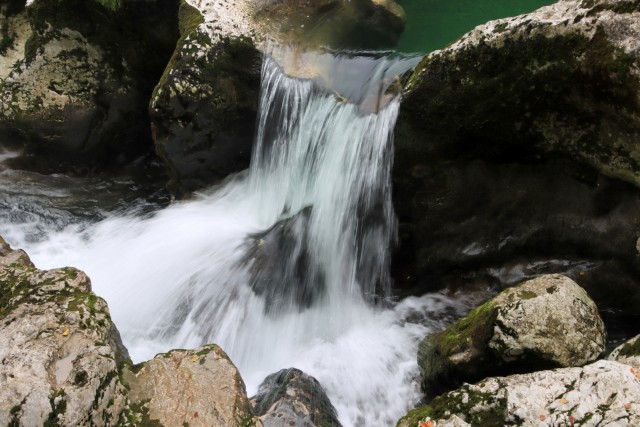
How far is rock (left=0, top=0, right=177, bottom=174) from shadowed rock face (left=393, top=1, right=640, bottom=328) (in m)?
5.59

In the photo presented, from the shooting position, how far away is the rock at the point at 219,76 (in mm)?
7688

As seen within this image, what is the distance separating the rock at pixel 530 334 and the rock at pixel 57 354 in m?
Result: 2.97

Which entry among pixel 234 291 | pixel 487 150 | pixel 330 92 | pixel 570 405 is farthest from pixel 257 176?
pixel 570 405

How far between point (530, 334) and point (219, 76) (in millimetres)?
5808

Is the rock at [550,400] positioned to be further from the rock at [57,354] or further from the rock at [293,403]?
the rock at [57,354]

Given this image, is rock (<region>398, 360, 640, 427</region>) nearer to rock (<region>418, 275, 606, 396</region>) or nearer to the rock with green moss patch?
rock (<region>418, 275, 606, 396</region>)

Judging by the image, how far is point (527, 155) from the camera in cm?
582

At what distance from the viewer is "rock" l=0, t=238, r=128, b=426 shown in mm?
3213

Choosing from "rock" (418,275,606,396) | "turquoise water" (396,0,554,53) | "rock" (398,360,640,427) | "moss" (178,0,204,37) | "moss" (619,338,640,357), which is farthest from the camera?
"turquoise water" (396,0,554,53)

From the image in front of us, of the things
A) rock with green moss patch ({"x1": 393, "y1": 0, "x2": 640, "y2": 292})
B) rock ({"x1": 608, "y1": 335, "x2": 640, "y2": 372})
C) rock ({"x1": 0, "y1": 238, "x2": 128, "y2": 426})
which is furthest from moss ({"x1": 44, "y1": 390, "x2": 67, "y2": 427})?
rock with green moss patch ({"x1": 393, "y1": 0, "x2": 640, "y2": 292})

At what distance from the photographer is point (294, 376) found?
4.82 meters

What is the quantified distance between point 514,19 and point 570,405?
3.82 meters

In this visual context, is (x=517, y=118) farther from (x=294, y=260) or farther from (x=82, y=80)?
(x=82, y=80)

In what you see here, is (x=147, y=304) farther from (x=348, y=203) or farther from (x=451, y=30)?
(x=451, y=30)
